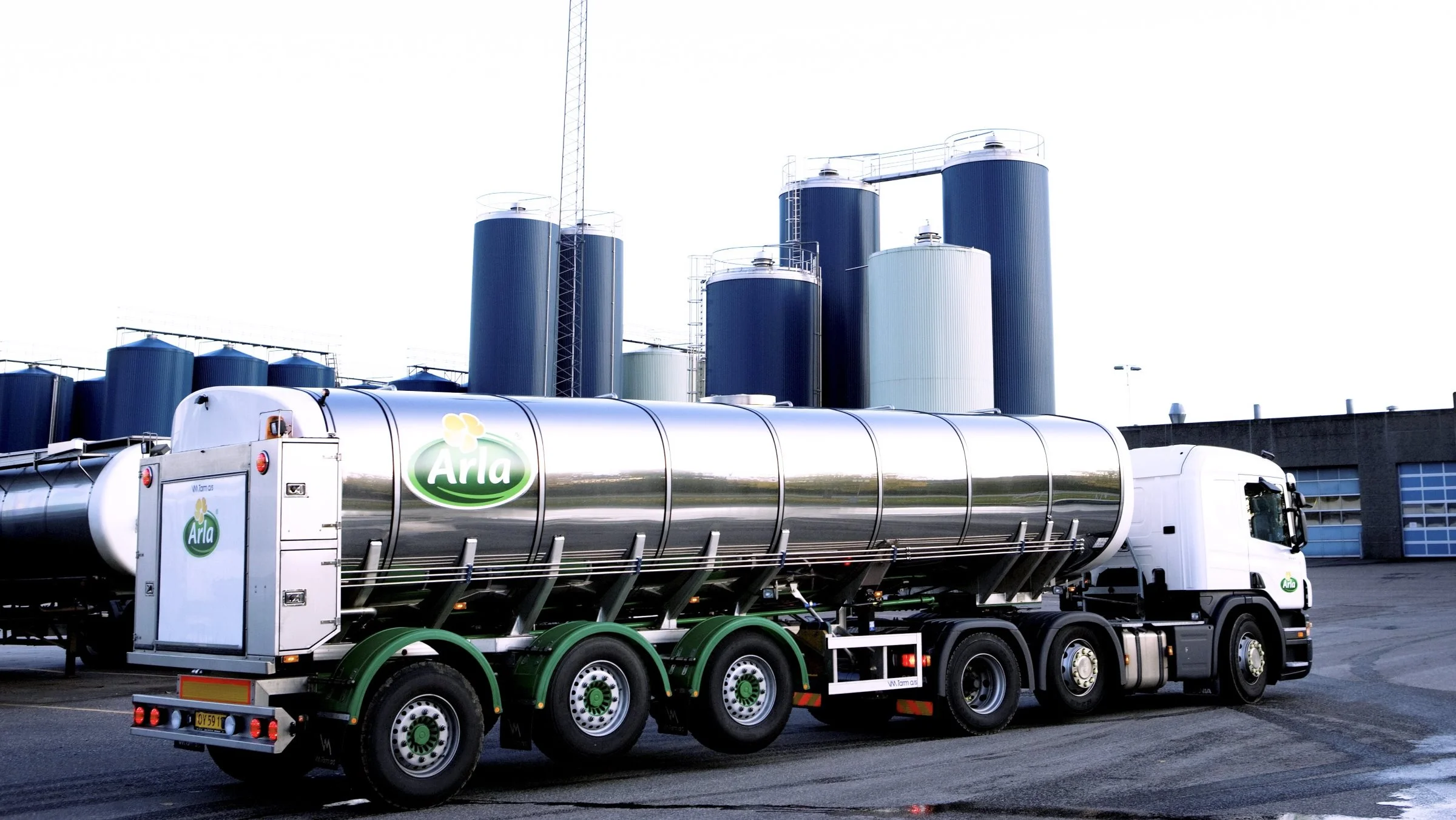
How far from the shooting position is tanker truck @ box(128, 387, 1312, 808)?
9.98 m

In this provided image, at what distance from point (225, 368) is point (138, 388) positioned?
3250 millimetres

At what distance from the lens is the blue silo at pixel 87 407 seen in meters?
46.8

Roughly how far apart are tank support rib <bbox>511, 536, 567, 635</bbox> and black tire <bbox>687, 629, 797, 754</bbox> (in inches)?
61.8

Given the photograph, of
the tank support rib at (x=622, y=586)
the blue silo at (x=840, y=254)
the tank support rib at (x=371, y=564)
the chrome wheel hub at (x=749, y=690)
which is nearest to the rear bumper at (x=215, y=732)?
the tank support rib at (x=371, y=564)

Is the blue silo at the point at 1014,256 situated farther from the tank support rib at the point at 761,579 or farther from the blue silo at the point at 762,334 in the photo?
the tank support rib at the point at 761,579

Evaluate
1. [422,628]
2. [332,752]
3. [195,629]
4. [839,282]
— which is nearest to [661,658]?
[422,628]

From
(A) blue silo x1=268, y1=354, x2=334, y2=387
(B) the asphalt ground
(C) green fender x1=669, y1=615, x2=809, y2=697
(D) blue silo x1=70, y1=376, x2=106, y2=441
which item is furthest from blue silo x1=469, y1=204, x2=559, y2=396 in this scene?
(C) green fender x1=669, y1=615, x2=809, y2=697

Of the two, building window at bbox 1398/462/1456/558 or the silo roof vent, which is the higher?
the silo roof vent

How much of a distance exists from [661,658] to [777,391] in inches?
1089

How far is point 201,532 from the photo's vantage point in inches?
413

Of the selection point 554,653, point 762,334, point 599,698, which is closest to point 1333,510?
point 762,334

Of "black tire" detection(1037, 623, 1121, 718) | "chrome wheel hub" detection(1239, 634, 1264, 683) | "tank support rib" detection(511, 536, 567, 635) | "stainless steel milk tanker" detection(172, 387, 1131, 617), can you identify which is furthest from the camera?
"chrome wheel hub" detection(1239, 634, 1264, 683)

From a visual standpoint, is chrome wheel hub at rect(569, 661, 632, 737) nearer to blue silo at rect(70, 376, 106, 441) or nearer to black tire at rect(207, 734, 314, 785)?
black tire at rect(207, 734, 314, 785)

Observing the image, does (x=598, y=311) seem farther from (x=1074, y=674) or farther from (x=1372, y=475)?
(x=1074, y=674)
